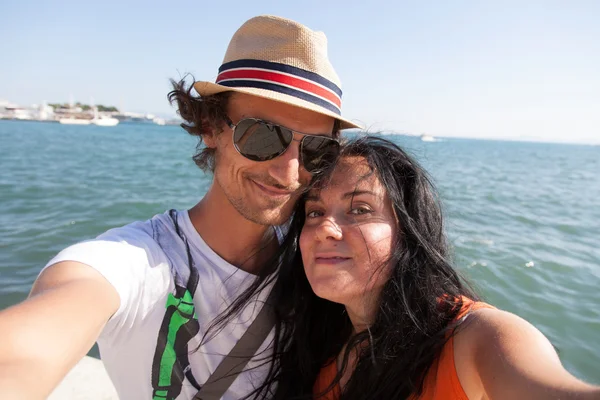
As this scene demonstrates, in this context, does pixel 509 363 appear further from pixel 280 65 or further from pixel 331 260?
pixel 280 65

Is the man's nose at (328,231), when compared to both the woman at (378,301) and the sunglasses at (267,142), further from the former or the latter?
the sunglasses at (267,142)

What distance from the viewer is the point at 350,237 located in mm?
1702

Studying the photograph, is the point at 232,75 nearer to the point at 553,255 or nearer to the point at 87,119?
the point at 553,255

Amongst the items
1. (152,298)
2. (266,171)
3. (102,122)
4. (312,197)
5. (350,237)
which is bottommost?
(102,122)

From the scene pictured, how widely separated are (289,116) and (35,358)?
1383 mm

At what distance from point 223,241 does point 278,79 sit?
84 cm

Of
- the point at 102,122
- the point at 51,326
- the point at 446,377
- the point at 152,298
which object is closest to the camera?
the point at 51,326

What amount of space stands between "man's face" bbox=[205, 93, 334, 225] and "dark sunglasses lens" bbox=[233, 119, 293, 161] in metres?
0.03

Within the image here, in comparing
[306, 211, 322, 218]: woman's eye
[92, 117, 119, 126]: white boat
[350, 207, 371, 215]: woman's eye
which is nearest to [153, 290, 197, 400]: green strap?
[306, 211, 322, 218]: woman's eye

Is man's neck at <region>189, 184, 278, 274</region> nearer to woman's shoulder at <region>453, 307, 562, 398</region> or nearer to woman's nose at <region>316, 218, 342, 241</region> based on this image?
woman's nose at <region>316, 218, 342, 241</region>

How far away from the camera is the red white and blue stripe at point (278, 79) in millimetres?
1863

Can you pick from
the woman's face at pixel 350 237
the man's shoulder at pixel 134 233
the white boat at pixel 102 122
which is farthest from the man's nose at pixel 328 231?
the white boat at pixel 102 122

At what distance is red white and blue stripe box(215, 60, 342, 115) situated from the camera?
73.4 inches

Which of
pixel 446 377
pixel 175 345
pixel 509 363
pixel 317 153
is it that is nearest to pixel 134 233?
pixel 175 345
